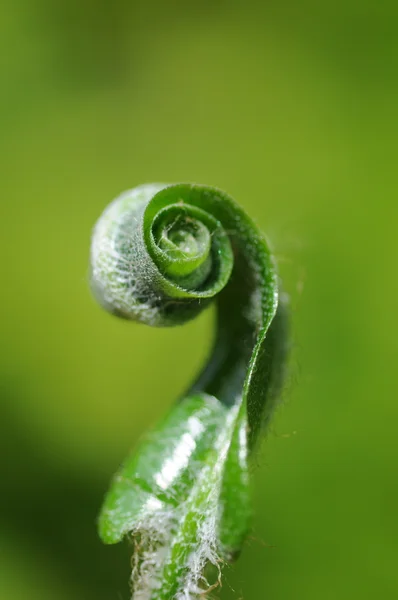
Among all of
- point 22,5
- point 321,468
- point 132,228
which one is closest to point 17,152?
point 22,5

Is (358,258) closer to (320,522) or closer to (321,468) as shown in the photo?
(321,468)

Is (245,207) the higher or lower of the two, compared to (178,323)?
higher

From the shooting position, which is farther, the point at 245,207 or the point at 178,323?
the point at 245,207

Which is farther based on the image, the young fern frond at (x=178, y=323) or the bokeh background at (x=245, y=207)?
the bokeh background at (x=245, y=207)

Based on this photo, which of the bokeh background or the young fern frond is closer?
the young fern frond
